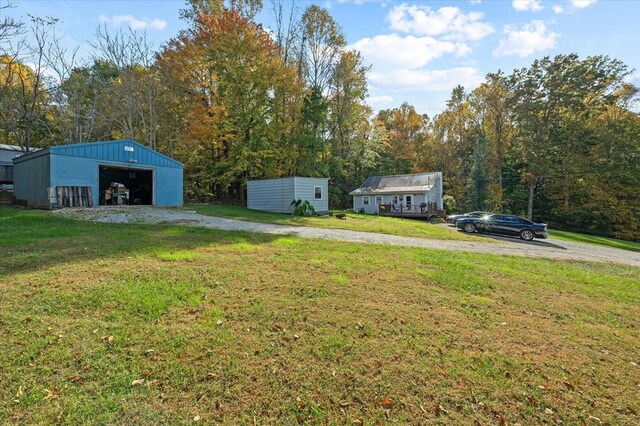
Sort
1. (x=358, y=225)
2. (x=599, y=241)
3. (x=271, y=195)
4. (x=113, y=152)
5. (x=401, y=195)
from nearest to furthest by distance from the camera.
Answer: (x=358, y=225) < (x=113, y=152) < (x=271, y=195) < (x=599, y=241) < (x=401, y=195)

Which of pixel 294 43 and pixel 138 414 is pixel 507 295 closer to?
pixel 138 414

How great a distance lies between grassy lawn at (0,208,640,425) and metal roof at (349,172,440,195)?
77.0ft

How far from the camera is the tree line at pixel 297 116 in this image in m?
24.5

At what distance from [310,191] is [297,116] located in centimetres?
1108

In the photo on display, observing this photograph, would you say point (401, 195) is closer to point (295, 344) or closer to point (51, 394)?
point (295, 344)

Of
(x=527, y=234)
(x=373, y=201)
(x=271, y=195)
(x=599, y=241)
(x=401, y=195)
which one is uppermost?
(x=401, y=195)

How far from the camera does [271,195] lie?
21234 millimetres

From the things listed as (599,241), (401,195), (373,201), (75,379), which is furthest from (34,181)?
(599,241)

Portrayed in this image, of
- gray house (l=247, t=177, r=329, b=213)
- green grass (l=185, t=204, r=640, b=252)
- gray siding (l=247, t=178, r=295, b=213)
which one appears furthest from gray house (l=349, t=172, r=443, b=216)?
gray siding (l=247, t=178, r=295, b=213)

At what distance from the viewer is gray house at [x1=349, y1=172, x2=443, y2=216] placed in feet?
93.8

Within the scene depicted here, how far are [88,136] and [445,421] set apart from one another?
33.7 metres

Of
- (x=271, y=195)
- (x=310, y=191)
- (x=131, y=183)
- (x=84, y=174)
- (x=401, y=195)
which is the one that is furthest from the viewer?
(x=401, y=195)

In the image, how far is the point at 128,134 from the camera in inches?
1035

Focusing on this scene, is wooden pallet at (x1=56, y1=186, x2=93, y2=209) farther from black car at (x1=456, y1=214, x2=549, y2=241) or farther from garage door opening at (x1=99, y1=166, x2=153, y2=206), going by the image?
black car at (x1=456, y1=214, x2=549, y2=241)
